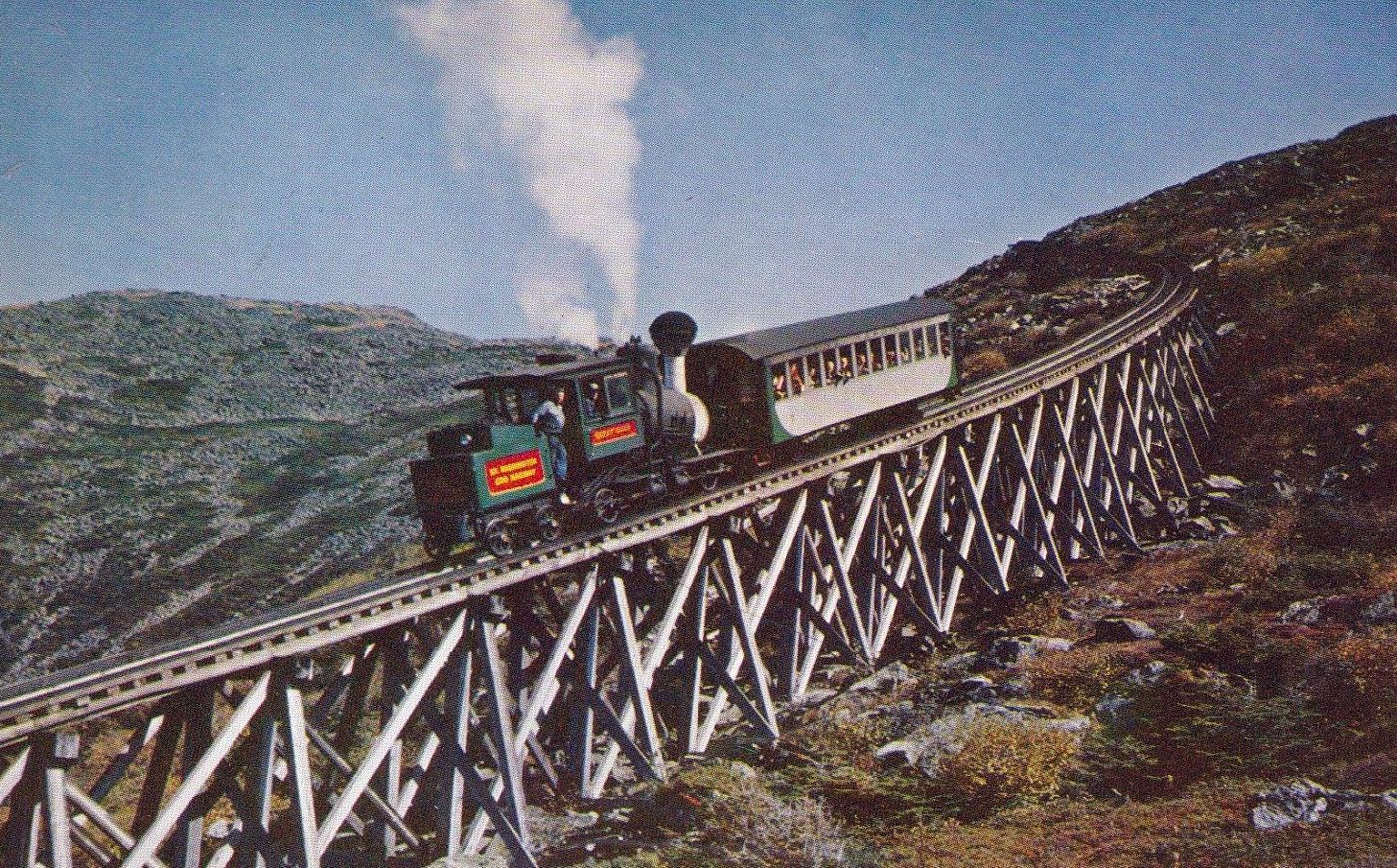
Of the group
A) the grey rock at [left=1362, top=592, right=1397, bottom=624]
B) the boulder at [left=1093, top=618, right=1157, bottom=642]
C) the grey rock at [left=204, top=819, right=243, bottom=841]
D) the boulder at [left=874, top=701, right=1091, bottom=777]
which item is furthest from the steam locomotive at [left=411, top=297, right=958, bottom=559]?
the grey rock at [left=1362, top=592, right=1397, bottom=624]

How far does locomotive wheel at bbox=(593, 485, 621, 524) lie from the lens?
11.2 m

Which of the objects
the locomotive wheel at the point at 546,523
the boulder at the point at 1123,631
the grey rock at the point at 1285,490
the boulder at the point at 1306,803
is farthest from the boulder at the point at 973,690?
the grey rock at the point at 1285,490

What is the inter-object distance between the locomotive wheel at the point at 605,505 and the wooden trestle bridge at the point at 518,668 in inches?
31.7

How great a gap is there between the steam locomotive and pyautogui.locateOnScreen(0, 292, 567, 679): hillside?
22.2m

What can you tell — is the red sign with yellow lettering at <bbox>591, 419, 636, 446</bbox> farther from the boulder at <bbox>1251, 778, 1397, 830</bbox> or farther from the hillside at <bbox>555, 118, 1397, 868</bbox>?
the boulder at <bbox>1251, 778, 1397, 830</bbox>

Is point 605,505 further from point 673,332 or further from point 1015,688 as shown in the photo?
point 1015,688

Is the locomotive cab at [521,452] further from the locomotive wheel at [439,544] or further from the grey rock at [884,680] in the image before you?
the grey rock at [884,680]

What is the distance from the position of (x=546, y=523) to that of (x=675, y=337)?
15.7 ft

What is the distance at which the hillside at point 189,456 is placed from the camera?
99.8ft

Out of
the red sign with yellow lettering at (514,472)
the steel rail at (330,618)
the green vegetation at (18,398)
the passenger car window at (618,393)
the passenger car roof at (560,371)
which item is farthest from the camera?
the green vegetation at (18,398)

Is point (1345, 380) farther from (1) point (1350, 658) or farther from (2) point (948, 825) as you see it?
(2) point (948, 825)

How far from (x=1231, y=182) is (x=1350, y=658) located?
59.5 meters

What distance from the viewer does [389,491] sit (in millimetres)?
40531

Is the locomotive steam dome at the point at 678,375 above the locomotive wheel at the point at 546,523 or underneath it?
above
